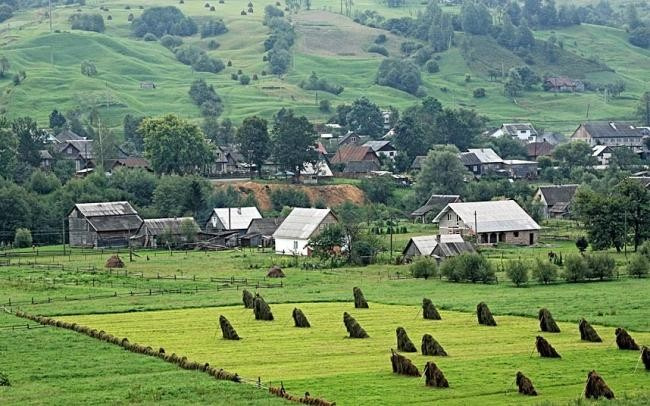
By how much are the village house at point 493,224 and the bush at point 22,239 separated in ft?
93.2

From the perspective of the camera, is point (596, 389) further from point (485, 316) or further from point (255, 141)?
point (255, 141)

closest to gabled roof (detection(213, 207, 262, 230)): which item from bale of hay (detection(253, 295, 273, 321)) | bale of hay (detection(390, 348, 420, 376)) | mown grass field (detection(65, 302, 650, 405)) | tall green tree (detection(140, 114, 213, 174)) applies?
tall green tree (detection(140, 114, 213, 174))

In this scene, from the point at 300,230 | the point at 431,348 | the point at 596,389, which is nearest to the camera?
the point at 596,389

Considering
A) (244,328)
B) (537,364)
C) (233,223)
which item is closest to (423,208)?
(233,223)

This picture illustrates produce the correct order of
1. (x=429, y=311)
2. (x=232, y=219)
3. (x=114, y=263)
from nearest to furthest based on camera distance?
(x=429, y=311) < (x=114, y=263) < (x=232, y=219)

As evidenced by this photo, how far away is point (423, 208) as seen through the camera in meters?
109

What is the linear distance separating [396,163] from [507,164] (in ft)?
35.0

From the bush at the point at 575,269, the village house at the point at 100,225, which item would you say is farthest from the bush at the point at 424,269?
the village house at the point at 100,225

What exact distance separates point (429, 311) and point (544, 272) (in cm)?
1423

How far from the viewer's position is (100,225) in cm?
9869

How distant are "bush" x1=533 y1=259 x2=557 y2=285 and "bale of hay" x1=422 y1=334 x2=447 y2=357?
2349cm

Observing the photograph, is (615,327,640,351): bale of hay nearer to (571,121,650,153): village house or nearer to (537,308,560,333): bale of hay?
(537,308,560,333): bale of hay

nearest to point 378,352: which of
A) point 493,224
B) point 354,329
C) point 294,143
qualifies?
point 354,329

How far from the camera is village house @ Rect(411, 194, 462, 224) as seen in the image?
10725 cm
